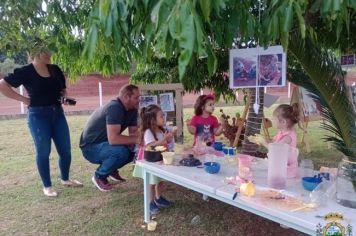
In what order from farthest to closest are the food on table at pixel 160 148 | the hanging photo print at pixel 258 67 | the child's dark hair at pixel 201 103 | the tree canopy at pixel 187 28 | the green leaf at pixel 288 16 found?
the child's dark hair at pixel 201 103 → the food on table at pixel 160 148 → the hanging photo print at pixel 258 67 → the green leaf at pixel 288 16 → the tree canopy at pixel 187 28

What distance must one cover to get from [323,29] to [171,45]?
3342mm

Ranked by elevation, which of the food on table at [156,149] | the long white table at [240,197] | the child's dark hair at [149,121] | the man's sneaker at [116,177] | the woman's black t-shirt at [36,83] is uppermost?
the woman's black t-shirt at [36,83]

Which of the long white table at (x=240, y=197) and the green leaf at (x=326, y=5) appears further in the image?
the long white table at (x=240, y=197)

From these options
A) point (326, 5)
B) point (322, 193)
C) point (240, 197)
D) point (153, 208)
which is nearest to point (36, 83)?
point (153, 208)

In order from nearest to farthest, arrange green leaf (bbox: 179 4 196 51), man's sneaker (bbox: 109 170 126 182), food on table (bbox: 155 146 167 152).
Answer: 1. green leaf (bbox: 179 4 196 51)
2. food on table (bbox: 155 146 167 152)
3. man's sneaker (bbox: 109 170 126 182)

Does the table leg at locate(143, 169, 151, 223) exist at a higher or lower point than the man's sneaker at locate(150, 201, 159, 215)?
higher

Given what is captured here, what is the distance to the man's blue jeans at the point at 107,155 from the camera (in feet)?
13.7

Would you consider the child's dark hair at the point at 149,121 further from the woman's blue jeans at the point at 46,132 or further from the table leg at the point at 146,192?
the woman's blue jeans at the point at 46,132

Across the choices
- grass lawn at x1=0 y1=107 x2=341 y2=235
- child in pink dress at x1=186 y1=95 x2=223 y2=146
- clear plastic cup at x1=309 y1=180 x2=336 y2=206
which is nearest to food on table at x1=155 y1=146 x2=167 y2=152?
grass lawn at x1=0 y1=107 x2=341 y2=235

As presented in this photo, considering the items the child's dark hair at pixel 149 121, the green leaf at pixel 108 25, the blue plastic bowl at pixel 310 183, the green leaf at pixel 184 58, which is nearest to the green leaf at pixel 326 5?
the green leaf at pixel 184 58

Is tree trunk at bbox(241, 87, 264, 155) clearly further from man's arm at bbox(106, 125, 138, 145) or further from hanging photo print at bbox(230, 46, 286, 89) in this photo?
man's arm at bbox(106, 125, 138, 145)

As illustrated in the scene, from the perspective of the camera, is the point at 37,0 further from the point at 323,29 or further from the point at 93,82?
the point at 93,82

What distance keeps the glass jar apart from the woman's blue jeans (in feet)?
9.94

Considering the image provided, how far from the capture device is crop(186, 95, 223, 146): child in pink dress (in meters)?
4.44
